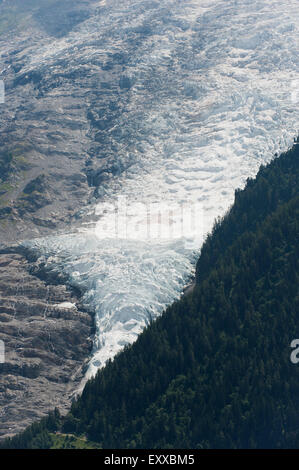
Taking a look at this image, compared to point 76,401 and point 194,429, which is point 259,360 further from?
point 76,401

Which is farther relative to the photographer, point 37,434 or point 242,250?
point 242,250

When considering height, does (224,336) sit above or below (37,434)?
above
